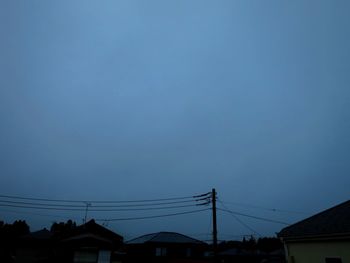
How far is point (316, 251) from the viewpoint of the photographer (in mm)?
18797

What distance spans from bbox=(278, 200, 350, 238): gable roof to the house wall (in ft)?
1.85

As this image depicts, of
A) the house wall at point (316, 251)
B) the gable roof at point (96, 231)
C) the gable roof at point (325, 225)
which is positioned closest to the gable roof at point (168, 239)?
the gable roof at point (96, 231)

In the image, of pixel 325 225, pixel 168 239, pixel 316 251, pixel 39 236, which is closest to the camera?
pixel 316 251

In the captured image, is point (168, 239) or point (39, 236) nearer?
point (168, 239)

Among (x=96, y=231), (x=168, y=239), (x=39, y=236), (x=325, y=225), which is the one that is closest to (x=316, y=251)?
(x=325, y=225)

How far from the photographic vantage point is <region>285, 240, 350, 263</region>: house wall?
1681 cm

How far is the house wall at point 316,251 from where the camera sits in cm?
1681

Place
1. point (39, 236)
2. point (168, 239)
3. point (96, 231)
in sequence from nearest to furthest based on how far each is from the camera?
point (96, 231)
point (168, 239)
point (39, 236)

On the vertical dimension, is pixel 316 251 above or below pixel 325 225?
below

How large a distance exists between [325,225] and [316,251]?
5.63 ft

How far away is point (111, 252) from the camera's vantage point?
3678cm

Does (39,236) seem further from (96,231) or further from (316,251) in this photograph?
(316,251)

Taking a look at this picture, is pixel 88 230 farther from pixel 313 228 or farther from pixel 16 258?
pixel 313 228

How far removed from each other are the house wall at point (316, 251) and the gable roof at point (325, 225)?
564 mm
